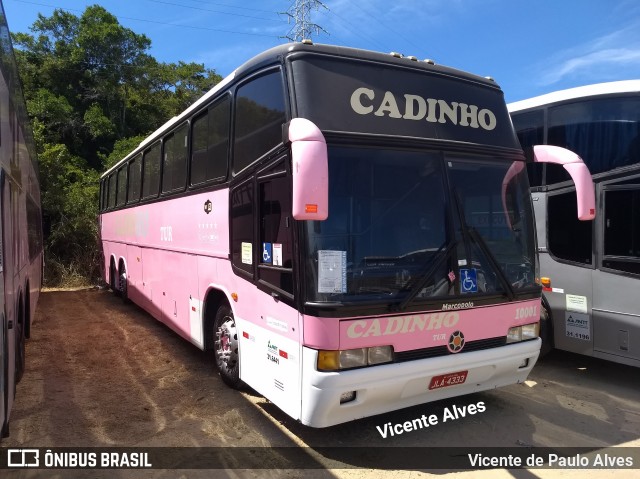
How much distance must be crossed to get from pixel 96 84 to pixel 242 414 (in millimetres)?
35276

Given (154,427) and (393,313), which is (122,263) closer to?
(154,427)

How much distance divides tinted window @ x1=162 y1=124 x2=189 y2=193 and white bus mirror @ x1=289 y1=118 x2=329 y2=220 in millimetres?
3712

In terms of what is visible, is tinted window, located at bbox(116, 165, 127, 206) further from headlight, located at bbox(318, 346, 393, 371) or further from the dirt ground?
headlight, located at bbox(318, 346, 393, 371)

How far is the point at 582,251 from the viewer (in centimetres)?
576

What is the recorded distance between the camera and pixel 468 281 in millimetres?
3904

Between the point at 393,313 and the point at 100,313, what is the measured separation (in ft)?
27.5

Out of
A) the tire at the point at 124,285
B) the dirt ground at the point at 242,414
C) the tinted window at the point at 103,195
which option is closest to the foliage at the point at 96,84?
the tinted window at the point at 103,195

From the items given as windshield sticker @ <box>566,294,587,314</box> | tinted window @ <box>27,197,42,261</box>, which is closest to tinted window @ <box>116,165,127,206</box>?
tinted window @ <box>27,197,42,261</box>

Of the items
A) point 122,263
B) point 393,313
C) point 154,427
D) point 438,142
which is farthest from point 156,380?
→ point 122,263

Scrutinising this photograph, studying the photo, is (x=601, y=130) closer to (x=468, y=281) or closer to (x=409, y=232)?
(x=468, y=281)

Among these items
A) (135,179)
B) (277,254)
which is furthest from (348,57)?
(135,179)

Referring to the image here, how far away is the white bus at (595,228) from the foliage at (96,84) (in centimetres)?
2238

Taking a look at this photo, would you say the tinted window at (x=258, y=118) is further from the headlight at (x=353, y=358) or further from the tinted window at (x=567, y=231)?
the tinted window at (x=567, y=231)

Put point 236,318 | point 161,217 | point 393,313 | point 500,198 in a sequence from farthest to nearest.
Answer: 1. point 161,217
2. point 236,318
3. point 500,198
4. point 393,313
